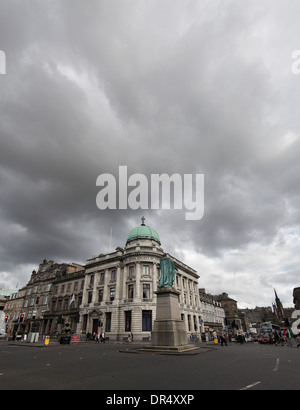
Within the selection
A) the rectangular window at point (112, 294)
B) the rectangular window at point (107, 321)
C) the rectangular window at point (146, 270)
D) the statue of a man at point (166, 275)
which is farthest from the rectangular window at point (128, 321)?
the statue of a man at point (166, 275)

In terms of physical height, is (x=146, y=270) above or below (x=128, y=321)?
above

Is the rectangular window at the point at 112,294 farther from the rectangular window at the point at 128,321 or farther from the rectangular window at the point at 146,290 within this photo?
the rectangular window at the point at 146,290

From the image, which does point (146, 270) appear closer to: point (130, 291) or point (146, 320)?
point (130, 291)

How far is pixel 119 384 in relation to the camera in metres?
6.52

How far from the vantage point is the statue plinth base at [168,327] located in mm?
15602

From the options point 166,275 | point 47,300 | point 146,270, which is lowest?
point 166,275

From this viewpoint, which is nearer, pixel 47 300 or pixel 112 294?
pixel 112 294

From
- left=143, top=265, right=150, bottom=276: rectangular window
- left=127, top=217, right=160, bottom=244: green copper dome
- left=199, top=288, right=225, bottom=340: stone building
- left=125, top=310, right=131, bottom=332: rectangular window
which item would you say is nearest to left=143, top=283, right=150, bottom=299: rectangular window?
left=143, top=265, right=150, bottom=276: rectangular window

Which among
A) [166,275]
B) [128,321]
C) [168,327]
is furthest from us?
[128,321]

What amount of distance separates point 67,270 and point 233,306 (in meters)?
75.1

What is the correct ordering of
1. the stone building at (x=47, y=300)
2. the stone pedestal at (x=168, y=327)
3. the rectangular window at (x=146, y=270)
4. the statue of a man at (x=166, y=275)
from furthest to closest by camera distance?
the stone building at (x=47, y=300) < the rectangular window at (x=146, y=270) < the statue of a man at (x=166, y=275) < the stone pedestal at (x=168, y=327)

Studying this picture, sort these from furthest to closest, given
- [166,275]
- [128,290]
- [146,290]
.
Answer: [128,290], [146,290], [166,275]

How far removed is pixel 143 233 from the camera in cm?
4931

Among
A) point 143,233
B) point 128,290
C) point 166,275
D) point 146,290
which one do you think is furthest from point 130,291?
point 166,275
